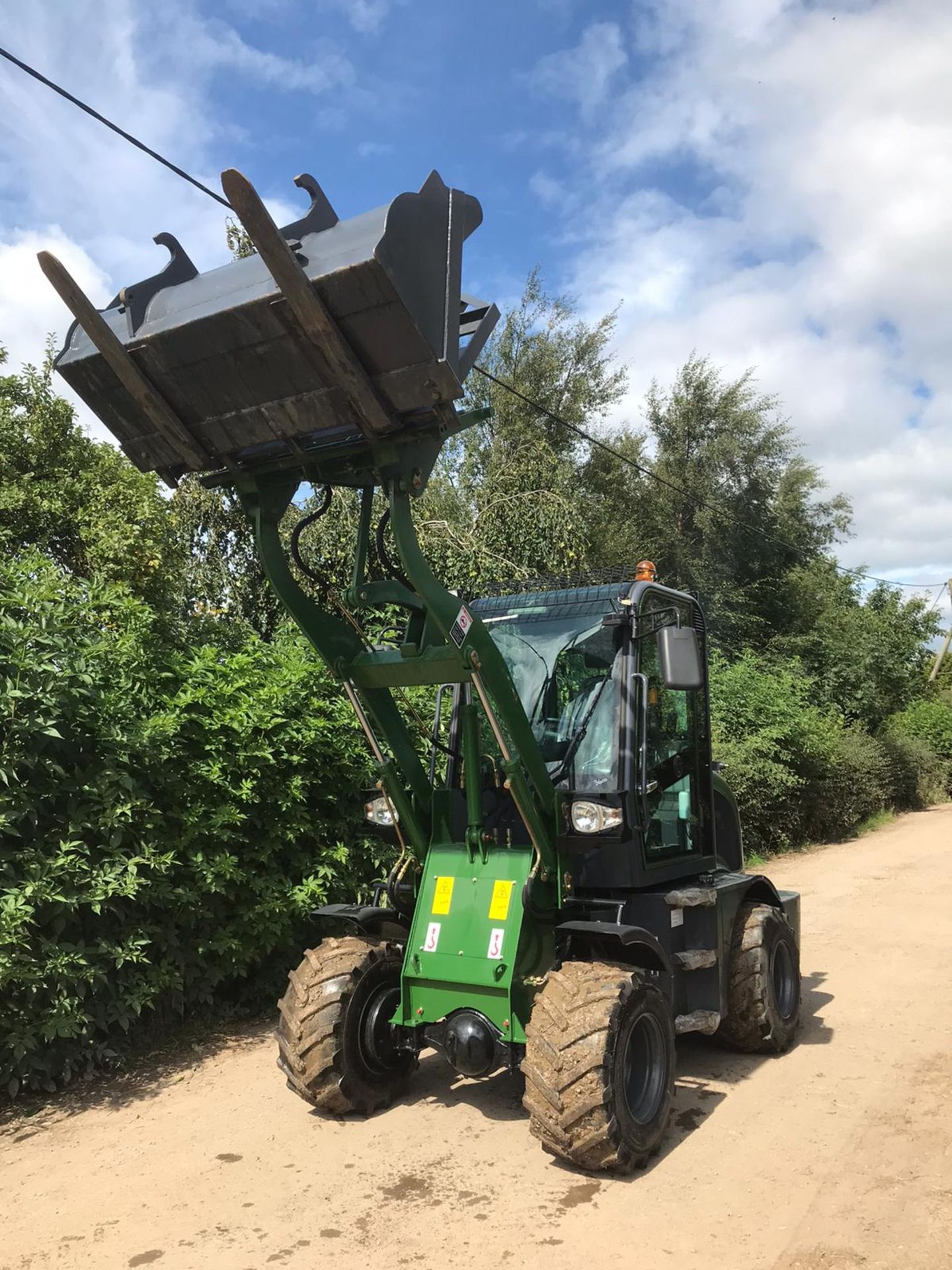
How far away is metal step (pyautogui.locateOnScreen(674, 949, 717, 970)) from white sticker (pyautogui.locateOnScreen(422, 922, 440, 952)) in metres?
1.24

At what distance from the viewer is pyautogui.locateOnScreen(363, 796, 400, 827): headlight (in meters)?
5.50

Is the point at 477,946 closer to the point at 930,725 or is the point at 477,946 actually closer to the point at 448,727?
the point at 448,727

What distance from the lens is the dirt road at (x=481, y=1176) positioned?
142 inches

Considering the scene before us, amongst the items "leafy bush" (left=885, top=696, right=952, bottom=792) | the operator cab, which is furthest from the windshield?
"leafy bush" (left=885, top=696, right=952, bottom=792)

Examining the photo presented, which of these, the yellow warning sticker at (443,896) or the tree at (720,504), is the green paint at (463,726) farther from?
the tree at (720,504)

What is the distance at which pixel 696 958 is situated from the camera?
16.7 ft

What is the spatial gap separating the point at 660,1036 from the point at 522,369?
65.8 feet

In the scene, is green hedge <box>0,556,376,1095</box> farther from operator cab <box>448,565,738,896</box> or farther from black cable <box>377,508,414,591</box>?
black cable <box>377,508,414,591</box>

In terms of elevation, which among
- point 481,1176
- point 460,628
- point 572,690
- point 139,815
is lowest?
point 481,1176

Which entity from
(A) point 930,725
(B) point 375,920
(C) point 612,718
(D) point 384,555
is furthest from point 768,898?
(A) point 930,725

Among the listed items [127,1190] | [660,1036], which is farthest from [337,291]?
[127,1190]

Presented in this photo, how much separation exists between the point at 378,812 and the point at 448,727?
0.65m

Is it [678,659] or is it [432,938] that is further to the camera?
[432,938]

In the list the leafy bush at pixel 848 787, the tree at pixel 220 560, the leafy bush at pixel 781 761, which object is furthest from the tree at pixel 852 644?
the tree at pixel 220 560
